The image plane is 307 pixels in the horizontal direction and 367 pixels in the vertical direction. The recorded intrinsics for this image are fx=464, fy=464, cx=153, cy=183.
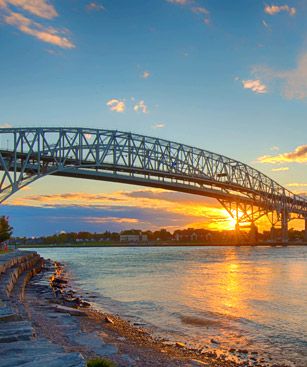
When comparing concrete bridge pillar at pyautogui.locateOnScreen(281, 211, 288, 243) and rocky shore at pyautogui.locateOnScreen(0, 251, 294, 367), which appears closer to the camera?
rocky shore at pyautogui.locateOnScreen(0, 251, 294, 367)

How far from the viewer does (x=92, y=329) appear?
12211 millimetres

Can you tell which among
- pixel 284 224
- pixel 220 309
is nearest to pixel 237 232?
pixel 284 224

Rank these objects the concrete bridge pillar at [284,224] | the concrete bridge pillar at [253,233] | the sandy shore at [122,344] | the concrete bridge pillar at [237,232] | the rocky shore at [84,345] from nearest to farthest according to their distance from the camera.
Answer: the rocky shore at [84,345]
the sandy shore at [122,344]
the concrete bridge pillar at [237,232]
the concrete bridge pillar at [253,233]
the concrete bridge pillar at [284,224]

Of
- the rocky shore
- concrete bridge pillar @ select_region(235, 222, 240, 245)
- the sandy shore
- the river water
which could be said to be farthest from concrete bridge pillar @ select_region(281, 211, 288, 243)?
the sandy shore

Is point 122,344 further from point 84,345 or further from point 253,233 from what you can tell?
point 253,233

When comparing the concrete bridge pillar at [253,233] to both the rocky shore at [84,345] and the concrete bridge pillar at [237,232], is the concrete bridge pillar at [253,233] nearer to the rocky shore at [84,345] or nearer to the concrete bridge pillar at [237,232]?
the concrete bridge pillar at [237,232]

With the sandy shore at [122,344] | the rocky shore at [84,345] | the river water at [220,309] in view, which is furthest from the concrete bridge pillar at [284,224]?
the sandy shore at [122,344]

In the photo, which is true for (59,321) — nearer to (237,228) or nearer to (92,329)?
(92,329)

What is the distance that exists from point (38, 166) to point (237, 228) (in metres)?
66.6

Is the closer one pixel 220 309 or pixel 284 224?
pixel 220 309

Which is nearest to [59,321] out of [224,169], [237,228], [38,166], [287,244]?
[38,166]

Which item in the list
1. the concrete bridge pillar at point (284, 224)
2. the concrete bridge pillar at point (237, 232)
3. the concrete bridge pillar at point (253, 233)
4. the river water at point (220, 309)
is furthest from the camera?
the concrete bridge pillar at point (284, 224)

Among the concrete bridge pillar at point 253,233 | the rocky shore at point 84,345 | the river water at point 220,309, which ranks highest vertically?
the concrete bridge pillar at point 253,233

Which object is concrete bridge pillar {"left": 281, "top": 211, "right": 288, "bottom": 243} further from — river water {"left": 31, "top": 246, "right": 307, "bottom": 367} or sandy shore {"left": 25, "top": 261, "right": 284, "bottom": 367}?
sandy shore {"left": 25, "top": 261, "right": 284, "bottom": 367}
